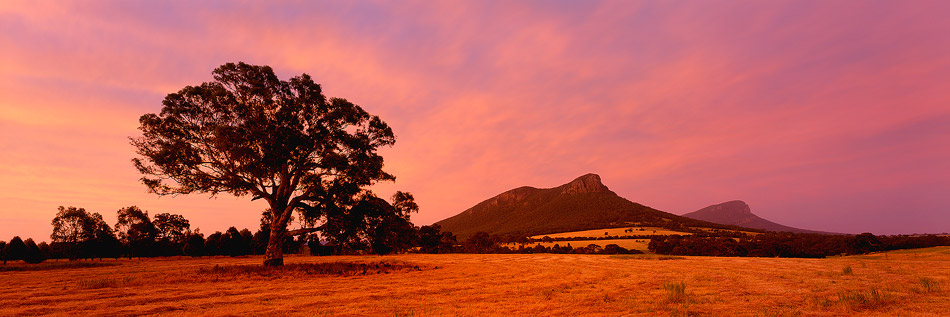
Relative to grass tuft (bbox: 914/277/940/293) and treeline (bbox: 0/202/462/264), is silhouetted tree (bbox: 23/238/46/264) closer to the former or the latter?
treeline (bbox: 0/202/462/264)

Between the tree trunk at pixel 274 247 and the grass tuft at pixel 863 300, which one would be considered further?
the tree trunk at pixel 274 247

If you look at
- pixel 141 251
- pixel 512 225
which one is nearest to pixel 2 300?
pixel 141 251

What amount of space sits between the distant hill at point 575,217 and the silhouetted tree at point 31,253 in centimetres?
10260


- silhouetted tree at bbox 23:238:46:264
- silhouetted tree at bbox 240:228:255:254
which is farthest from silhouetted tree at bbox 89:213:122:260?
silhouetted tree at bbox 240:228:255:254

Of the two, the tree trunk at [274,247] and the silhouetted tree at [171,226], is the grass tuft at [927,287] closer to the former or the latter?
the tree trunk at [274,247]

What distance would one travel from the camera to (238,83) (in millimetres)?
24234

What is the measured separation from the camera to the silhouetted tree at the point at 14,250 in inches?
2285

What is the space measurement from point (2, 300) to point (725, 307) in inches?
925

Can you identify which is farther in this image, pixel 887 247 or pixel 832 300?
pixel 887 247

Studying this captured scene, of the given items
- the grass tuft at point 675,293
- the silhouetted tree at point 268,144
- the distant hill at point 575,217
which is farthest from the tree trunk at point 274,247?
the distant hill at point 575,217

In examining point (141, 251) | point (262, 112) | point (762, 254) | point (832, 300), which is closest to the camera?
point (832, 300)

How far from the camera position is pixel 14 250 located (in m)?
58.2

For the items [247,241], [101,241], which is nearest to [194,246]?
[247,241]

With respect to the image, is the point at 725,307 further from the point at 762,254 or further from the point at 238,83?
the point at 762,254
